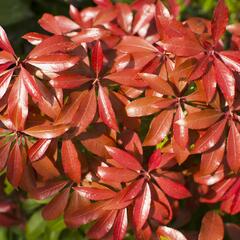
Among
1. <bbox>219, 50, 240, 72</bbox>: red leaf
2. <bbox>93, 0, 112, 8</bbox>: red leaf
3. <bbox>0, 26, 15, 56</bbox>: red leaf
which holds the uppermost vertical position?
<bbox>0, 26, 15, 56</bbox>: red leaf

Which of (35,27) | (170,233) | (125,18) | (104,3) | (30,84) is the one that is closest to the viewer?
(30,84)

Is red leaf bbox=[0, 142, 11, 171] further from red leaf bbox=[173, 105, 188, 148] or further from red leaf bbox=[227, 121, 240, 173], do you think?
red leaf bbox=[227, 121, 240, 173]

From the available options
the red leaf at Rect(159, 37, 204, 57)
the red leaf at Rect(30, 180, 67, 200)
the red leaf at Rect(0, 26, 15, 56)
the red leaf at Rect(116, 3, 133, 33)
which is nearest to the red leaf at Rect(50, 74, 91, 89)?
the red leaf at Rect(0, 26, 15, 56)

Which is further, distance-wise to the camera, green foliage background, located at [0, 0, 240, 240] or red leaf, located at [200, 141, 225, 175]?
green foliage background, located at [0, 0, 240, 240]

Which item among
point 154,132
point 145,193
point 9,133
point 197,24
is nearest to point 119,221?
point 145,193

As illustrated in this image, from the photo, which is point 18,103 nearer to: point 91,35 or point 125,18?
point 91,35

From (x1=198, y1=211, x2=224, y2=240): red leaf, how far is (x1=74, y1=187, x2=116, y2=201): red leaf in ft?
0.96

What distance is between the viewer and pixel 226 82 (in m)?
1.11

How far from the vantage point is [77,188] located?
1280 mm

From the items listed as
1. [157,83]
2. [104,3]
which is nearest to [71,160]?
[157,83]

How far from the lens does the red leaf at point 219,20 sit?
3.70 ft

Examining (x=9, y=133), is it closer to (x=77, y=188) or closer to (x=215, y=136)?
(x=77, y=188)

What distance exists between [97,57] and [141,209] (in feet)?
1.38

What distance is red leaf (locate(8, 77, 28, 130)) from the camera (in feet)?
3.67
